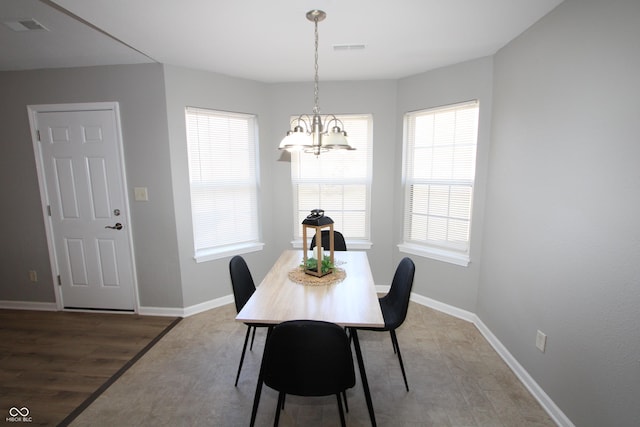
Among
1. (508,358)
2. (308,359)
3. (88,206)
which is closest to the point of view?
(308,359)

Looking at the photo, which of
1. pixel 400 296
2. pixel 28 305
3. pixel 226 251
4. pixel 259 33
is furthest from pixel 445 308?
pixel 28 305

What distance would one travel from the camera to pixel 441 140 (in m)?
2.98

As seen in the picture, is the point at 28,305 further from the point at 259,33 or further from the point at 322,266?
the point at 259,33

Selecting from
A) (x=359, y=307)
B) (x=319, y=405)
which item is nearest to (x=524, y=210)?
(x=359, y=307)

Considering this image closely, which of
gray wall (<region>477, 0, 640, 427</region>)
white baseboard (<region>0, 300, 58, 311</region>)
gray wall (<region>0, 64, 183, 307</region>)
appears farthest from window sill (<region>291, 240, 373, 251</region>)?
white baseboard (<region>0, 300, 58, 311</region>)

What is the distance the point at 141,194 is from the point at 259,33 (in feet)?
6.35

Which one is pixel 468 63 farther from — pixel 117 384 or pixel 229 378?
pixel 117 384

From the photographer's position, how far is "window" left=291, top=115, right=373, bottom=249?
338 centimetres

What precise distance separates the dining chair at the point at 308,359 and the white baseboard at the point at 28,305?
3.29 metres

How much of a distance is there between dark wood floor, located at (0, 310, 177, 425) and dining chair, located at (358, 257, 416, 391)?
81.6 inches

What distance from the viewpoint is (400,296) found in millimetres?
2074

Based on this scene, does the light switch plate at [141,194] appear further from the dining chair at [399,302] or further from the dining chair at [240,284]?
the dining chair at [399,302]

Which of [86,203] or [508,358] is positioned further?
Result: [86,203]

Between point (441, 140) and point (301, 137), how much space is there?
189 cm
